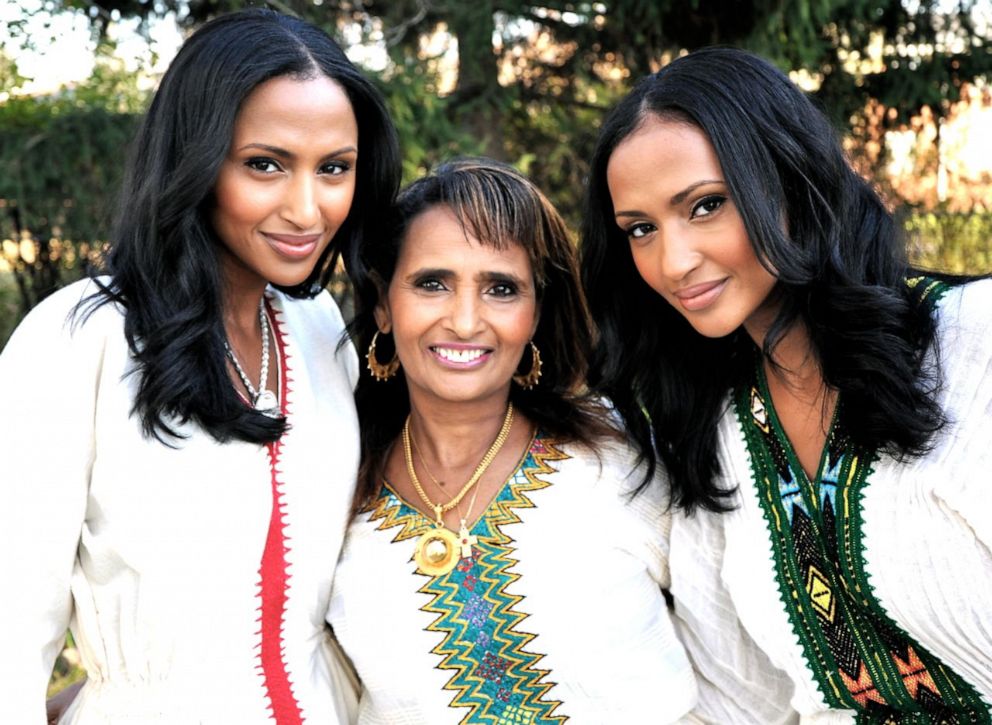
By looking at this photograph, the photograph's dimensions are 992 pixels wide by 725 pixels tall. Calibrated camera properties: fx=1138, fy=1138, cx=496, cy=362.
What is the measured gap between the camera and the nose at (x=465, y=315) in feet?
8.02

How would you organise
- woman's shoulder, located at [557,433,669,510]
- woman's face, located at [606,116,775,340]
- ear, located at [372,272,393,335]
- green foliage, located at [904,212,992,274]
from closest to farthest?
1. woman's face, located at [606,116,775,340]
2. woman's shoulder, located at [557,433,669,510]
3. ear, located at [372,272,393,335]
4. green foliage, located at [904,212,992,274]

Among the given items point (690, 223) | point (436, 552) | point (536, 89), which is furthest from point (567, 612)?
point (536, 89)

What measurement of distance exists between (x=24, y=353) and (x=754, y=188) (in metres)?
1.35

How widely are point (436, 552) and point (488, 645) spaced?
0.75 ft

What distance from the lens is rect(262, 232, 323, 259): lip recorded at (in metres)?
2.29

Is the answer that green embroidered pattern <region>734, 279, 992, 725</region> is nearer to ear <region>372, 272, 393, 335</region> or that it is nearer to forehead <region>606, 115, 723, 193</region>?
forehead <region>606, 115, 723, 193</region>

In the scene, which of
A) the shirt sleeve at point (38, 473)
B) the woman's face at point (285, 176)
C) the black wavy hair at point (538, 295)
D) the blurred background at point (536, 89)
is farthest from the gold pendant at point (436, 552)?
the blurred background at point (536, 89)

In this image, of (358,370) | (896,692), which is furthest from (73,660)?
(896,692)

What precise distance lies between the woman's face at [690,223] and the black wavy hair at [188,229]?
677mm

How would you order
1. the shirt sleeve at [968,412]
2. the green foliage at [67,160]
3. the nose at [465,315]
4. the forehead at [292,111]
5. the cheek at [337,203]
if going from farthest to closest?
the green foliage at [67,160] → the nose at [465,315] → the cheek at [337,203] → the forehead at [292,111] → the shirt sleeve at [968,412]

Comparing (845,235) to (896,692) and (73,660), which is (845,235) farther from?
(73,660)

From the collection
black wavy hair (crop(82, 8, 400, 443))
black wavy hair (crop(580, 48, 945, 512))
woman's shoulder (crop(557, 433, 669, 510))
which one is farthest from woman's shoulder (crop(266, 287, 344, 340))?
black wavy hair (crop(580, 48, 945, 512))

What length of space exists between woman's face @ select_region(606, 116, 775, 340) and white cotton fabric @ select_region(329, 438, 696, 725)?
1.79 feet

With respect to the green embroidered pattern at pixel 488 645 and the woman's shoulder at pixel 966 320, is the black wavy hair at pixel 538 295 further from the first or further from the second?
the woman's shoulder at pixel 966 320
